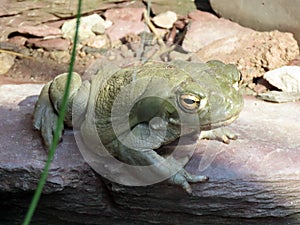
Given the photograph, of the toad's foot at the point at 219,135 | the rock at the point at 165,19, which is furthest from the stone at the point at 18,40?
the toad's foot at the point at 219,135

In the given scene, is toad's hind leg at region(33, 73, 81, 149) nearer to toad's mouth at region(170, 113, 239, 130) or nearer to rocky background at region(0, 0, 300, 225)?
rocky background at region(0, 0, 300, 225)

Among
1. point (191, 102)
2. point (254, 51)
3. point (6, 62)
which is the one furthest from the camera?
point (6, 62)

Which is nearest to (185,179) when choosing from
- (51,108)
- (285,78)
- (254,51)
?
(51,108)

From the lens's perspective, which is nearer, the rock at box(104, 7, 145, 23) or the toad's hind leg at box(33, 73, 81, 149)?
the toad's hind leg at box(33, 73, 81, 149)

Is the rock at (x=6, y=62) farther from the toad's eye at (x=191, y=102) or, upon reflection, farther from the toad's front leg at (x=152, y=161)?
the toad's eye at (x=191, y=102)

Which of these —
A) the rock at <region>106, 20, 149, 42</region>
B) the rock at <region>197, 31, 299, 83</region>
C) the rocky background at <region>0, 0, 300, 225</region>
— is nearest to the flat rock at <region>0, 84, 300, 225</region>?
the rocky background at <region>0, 0, 300, 225</region>

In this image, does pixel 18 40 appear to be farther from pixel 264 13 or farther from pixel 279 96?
pixel 279 96

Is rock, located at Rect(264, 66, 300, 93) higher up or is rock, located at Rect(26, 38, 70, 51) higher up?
rock, located at Rect(264, 66, 300, 93)
